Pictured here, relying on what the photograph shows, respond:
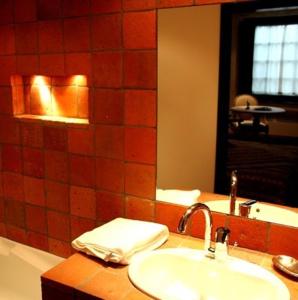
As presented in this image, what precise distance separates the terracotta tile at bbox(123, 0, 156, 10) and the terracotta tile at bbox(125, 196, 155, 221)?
76 cm

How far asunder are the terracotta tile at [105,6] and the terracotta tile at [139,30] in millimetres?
58

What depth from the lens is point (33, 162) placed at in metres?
1.84

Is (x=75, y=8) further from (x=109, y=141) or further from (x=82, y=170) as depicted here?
(x=82, y=170)

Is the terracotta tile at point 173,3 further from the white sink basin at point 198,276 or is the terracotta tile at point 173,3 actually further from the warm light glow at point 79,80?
the white sink basin at point 198,276

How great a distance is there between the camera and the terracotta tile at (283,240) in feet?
4.24

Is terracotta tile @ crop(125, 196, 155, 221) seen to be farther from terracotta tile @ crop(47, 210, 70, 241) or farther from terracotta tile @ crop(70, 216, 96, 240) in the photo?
terracotta tile @ crop(47, 210, 70, 241)

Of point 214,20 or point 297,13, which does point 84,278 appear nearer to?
point 214,20

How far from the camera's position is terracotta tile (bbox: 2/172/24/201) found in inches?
75.3

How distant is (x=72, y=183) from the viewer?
68.2 inches

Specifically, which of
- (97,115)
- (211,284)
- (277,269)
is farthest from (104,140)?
(277,269)

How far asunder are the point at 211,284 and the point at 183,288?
0.09m

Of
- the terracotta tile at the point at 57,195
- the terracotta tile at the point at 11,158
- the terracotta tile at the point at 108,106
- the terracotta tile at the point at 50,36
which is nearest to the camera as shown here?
the terracotta tile at the point at 108,106

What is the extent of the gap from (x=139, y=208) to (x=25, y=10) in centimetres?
104

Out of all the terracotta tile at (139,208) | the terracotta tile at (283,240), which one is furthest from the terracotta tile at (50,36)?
the terracotta tile at (283,240)
